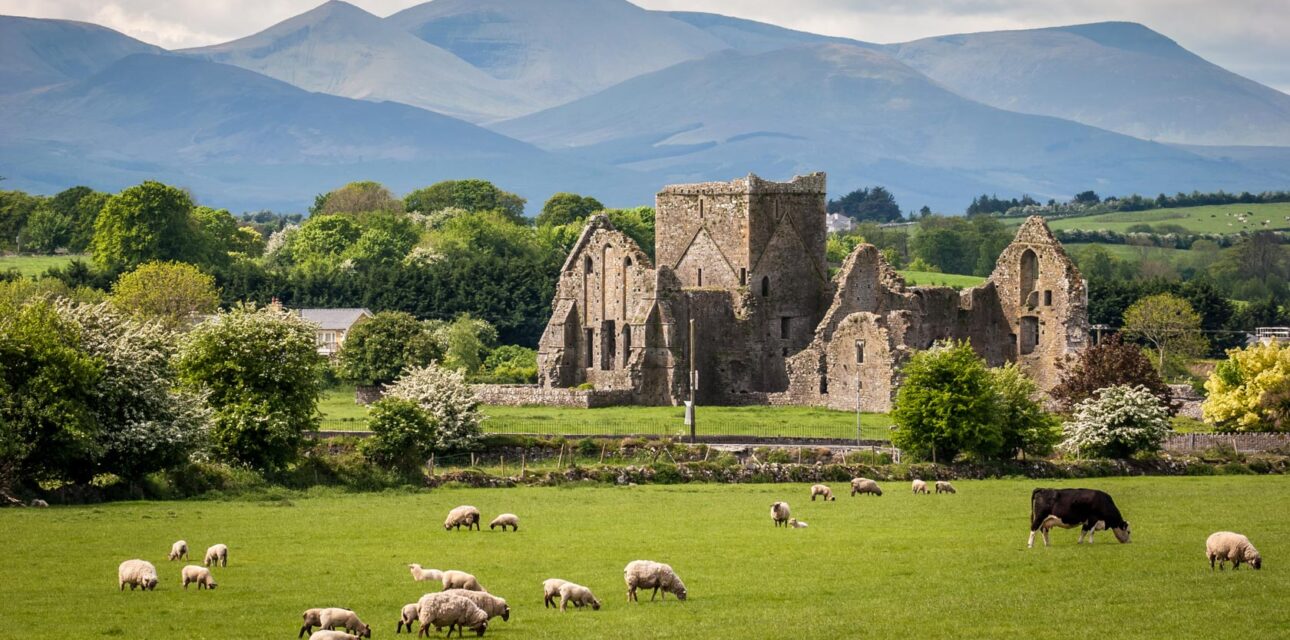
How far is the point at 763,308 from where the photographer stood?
3733 inches

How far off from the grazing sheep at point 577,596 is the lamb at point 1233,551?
11.8 m

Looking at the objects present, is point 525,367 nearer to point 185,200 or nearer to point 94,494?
point 185,200

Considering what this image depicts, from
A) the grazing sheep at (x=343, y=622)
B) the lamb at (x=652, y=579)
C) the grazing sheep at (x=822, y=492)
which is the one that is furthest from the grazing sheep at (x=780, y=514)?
the grazing sheep at (x=343, y=622)

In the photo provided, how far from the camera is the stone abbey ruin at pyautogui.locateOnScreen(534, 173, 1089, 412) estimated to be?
90000 mm

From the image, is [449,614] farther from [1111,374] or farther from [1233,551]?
[1111,374]

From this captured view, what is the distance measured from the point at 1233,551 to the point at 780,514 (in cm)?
1290

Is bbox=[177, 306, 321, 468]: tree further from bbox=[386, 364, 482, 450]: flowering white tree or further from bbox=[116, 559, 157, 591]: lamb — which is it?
bbox=[116, 559, 157, 591]: lamb

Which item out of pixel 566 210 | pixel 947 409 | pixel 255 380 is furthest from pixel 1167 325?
pixel 566 210

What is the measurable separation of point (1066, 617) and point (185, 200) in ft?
372

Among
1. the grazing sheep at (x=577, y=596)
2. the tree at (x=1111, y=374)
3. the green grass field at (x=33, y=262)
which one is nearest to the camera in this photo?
the grazing sheep at (x=577, y=596)

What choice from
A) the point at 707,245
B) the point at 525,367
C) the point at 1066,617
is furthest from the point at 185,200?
the point at 1066,617

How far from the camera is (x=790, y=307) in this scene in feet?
313

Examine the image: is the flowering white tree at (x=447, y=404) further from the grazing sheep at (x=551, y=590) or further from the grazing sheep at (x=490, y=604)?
the grazing sheep at (x=490, y=604)

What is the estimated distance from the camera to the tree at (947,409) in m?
64.8
